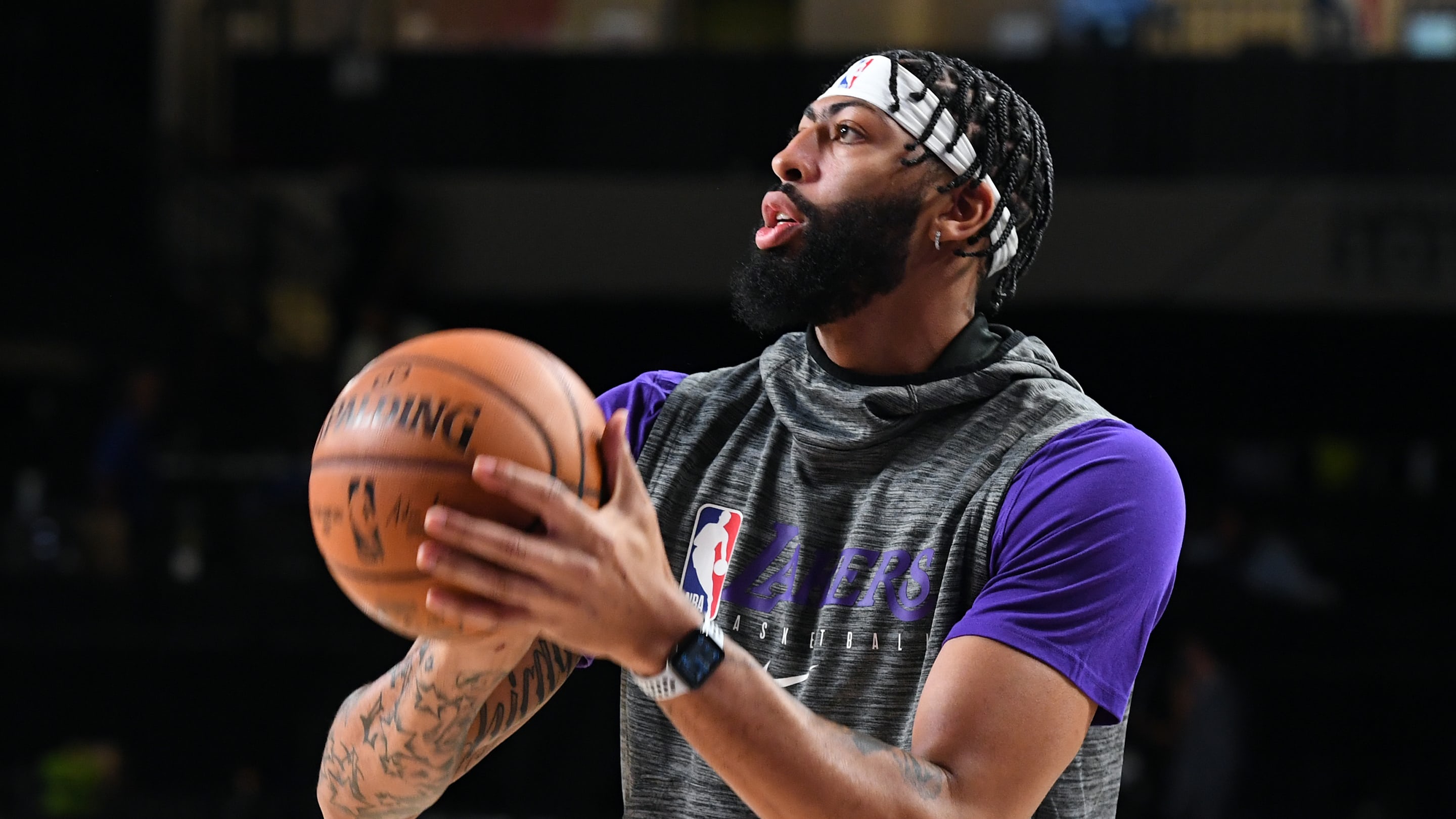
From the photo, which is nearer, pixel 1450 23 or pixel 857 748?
pixel 857 748

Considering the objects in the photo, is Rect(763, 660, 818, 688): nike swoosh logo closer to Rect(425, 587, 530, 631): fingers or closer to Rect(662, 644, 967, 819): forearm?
Rect(662, 644, 967, 819): forearm

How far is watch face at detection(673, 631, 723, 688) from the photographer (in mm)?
1426

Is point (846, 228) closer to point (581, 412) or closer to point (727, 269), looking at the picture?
point (581, 412)

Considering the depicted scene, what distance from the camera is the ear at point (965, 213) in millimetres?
2104

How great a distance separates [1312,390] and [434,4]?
704cm

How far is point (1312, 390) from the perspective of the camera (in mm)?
10656

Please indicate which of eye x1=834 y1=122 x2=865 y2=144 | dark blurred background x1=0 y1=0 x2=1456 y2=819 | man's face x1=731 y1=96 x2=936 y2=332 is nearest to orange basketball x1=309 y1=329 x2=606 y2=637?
man's face x1=731 y1=96 x2=936 y2=332

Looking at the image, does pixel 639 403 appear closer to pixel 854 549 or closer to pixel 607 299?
pixel 854 549

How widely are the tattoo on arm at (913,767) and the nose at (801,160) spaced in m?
0.82

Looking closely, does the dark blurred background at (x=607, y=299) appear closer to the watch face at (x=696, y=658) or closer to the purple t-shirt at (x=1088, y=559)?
the purple t-shirt at (x=1088, y=559)

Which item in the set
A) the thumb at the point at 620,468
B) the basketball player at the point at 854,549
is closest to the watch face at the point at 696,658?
the basketball player at the point at 854,549

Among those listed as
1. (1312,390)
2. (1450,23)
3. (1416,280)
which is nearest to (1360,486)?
(1312,390)

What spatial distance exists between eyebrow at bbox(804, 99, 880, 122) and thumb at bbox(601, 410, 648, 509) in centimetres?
75

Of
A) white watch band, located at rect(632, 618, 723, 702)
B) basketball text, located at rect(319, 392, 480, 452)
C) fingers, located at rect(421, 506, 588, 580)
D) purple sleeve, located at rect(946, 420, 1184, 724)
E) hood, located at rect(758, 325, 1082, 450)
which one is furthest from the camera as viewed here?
hood, located at rect(758, 325, 1082, 450)
